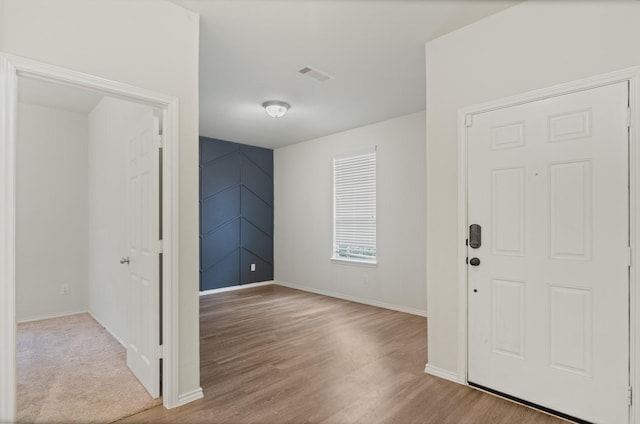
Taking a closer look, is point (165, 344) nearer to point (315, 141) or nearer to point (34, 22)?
point (34, 22)

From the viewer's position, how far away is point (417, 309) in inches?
186

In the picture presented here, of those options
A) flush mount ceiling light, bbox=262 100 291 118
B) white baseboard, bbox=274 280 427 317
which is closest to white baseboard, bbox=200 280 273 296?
white baseboard, bbox=274 280 427 317

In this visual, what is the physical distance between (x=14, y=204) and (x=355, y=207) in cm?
445

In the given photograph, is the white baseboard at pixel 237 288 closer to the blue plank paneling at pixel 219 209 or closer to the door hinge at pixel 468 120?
the blue plank paneling at pixel 219 209

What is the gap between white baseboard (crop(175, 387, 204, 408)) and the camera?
2367 mm

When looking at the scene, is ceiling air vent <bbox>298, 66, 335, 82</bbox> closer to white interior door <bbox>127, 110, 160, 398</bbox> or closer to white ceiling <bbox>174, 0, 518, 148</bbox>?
white ceiling <bbox>174, 0, 518, 148</bbox>

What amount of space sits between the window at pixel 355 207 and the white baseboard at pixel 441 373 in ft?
8.54

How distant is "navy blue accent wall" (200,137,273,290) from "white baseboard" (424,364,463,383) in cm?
429

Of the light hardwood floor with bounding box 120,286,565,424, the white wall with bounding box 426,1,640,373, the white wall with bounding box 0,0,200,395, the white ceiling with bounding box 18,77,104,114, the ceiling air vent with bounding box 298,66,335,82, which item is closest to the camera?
the white wall with bounding box 0,0,200,395

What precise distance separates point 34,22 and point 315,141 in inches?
184

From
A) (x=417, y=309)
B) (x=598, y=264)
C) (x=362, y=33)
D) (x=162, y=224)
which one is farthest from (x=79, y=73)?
(x=417, y=309)

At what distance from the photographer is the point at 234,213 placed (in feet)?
21.1

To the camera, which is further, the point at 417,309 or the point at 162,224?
the point at 417,309

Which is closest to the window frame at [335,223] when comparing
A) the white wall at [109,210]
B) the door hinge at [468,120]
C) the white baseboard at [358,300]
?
the white baseboard at [358,300]
